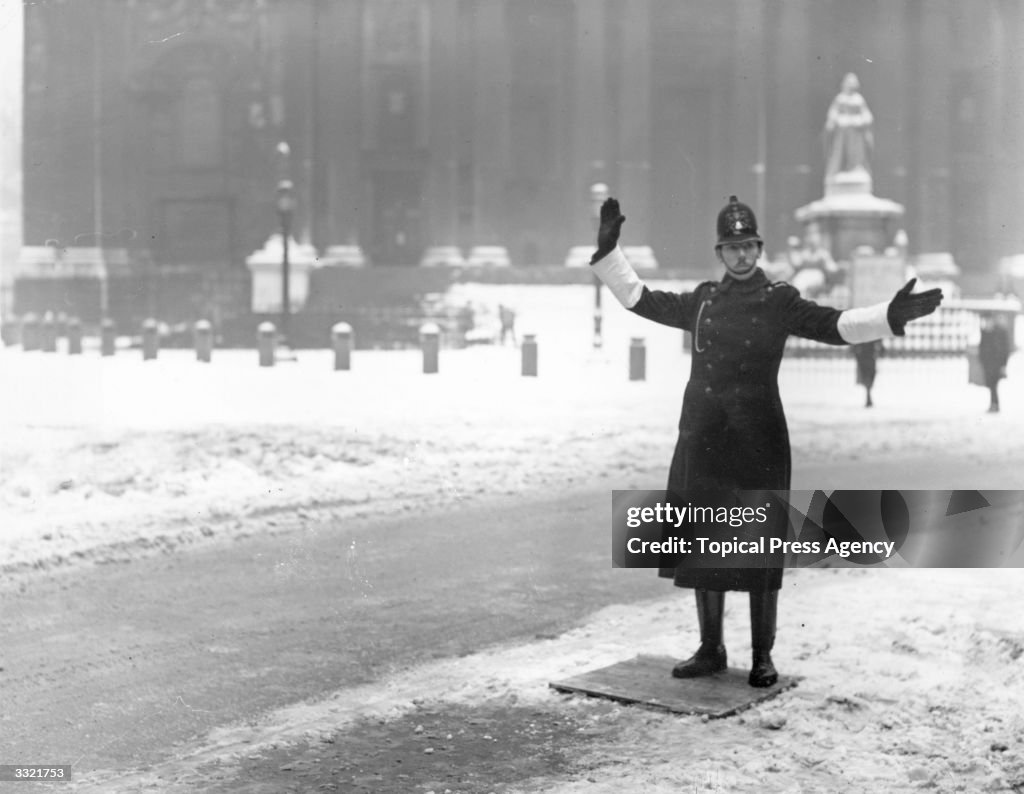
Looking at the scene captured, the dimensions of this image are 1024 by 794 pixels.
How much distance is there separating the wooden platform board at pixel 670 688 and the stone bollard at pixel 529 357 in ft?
46.9

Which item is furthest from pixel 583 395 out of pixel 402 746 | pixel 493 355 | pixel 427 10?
pixel 427 10

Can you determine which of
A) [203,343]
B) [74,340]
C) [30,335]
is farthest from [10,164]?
[203,343]

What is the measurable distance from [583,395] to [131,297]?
2800 cm

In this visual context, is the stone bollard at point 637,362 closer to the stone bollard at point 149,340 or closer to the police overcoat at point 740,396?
the stone bollard at point 149,340

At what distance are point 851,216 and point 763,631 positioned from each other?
79.5ft

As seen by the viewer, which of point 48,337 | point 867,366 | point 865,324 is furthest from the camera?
point 48,337

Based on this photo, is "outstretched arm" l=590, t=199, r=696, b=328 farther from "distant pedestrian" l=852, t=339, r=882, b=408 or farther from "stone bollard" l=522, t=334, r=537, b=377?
"stone bollard" l=522, t=334, r=537, b=377

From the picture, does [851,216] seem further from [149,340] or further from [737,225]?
[737,225]

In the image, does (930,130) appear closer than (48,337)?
No

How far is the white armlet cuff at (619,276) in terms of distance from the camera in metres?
6.11

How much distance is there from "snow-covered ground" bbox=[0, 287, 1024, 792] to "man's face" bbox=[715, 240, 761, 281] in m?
1.86

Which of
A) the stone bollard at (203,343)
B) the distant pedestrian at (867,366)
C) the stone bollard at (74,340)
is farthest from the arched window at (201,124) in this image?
the distant pedestrian at (867,366)

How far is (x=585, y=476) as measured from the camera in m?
12.8

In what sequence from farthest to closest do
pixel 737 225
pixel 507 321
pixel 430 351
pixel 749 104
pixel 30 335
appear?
pixel 749 104 < pixel 507 321 < pixel 30 335 < pixel 430 351 < pixel 737 225
